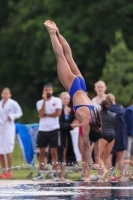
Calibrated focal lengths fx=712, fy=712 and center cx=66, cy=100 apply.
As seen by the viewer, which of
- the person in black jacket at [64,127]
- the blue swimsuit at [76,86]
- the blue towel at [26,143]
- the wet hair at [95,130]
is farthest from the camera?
the blue towel at [26,143]

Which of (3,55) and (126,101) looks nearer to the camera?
(126,101)

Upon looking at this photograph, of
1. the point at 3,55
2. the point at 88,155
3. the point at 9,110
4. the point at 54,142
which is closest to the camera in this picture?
the point at 88,155

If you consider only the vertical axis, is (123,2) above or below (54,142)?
above

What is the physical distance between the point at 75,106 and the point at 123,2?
28555 mm

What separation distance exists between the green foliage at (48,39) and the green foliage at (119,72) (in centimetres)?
338

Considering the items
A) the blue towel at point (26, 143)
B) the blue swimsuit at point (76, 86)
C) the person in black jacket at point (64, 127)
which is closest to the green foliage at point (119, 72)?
the blue towel at point (26, 143)

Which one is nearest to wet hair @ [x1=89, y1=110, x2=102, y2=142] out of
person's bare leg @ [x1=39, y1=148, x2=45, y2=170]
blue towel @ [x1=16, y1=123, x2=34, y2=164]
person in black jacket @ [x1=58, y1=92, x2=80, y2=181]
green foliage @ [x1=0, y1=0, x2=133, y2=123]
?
person in black jacket @ [x1=58, y1=92, x2=80, y2=181]

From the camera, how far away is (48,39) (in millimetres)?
41719

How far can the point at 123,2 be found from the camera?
40.2 m

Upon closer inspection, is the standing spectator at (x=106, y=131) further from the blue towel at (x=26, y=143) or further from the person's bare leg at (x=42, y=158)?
the blue towel at (x=26, y=143)

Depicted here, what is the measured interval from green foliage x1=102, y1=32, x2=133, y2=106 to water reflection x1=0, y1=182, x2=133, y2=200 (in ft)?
71.6

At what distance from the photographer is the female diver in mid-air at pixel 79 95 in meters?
12.1

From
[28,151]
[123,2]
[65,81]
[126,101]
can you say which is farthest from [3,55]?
[65,81]

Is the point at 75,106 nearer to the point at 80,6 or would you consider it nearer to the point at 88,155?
the point at 88,155
